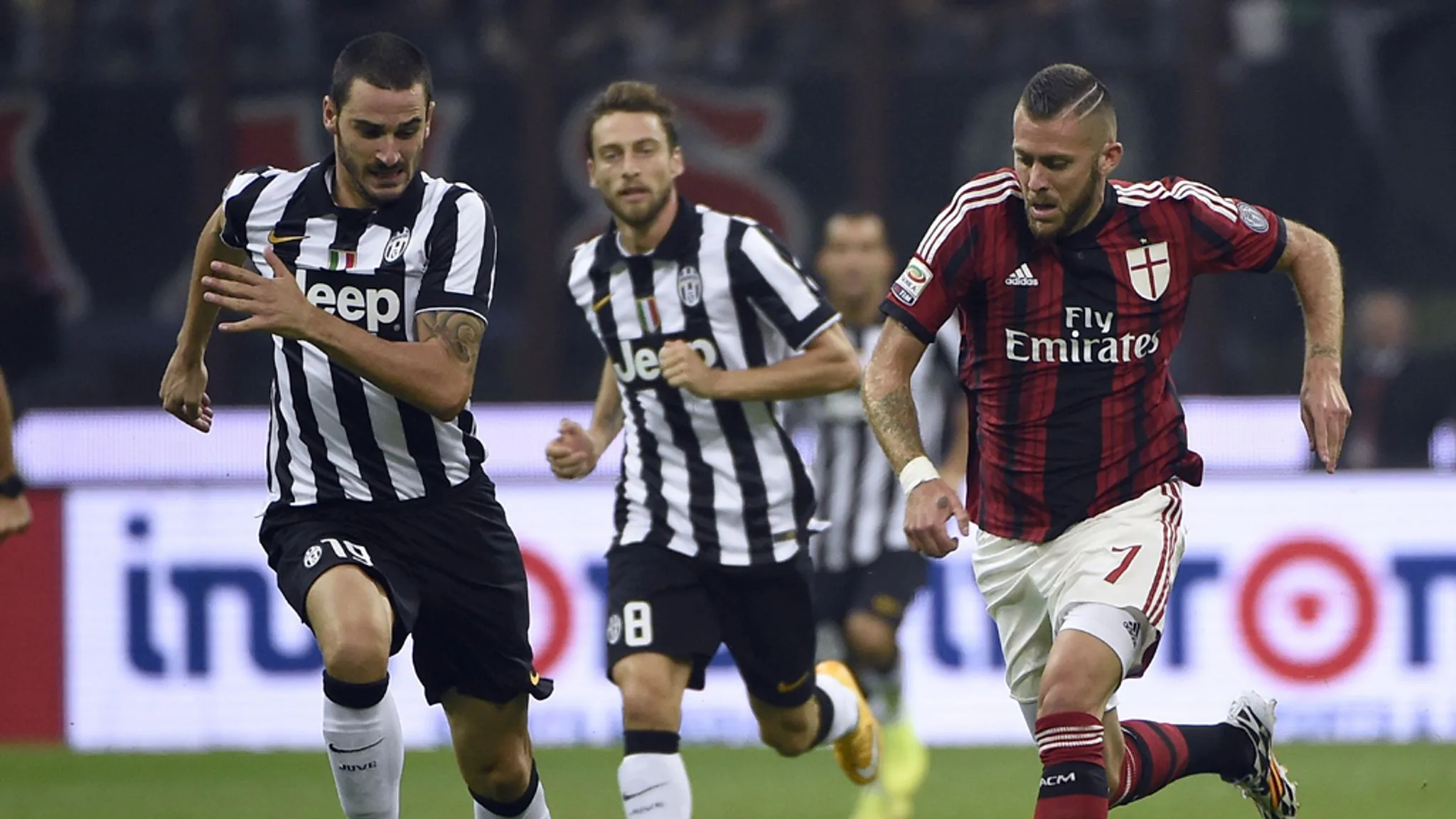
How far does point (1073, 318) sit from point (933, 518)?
0.73 meters

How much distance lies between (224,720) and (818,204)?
4292 mm

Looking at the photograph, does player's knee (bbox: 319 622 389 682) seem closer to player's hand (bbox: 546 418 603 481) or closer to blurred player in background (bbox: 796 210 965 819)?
player's hand (bbox: 546 418 603 481)

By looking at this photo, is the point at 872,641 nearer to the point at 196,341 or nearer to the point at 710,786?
the point at 710,786

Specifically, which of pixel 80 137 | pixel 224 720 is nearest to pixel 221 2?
pixel 80 137

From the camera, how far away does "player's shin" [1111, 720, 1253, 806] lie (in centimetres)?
554

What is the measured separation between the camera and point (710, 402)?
6.25 meters

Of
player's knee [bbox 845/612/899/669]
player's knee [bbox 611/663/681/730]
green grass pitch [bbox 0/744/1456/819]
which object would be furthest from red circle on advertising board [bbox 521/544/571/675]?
player's knee [bbox 611/663/681/730]

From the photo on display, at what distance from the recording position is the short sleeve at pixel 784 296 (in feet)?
20.5

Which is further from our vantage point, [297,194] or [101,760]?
[101,760]

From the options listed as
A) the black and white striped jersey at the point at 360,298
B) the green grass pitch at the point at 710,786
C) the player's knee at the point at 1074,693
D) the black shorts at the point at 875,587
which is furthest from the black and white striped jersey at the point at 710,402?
the green grass pitch at the point at 710,786

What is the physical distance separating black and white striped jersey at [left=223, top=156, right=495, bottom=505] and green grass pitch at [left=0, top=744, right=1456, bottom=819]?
249 centimetres

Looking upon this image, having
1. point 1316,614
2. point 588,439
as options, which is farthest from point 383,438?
point 1316,614

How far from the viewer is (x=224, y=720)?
9.80 meters

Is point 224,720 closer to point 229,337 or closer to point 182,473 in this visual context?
point 182,473
